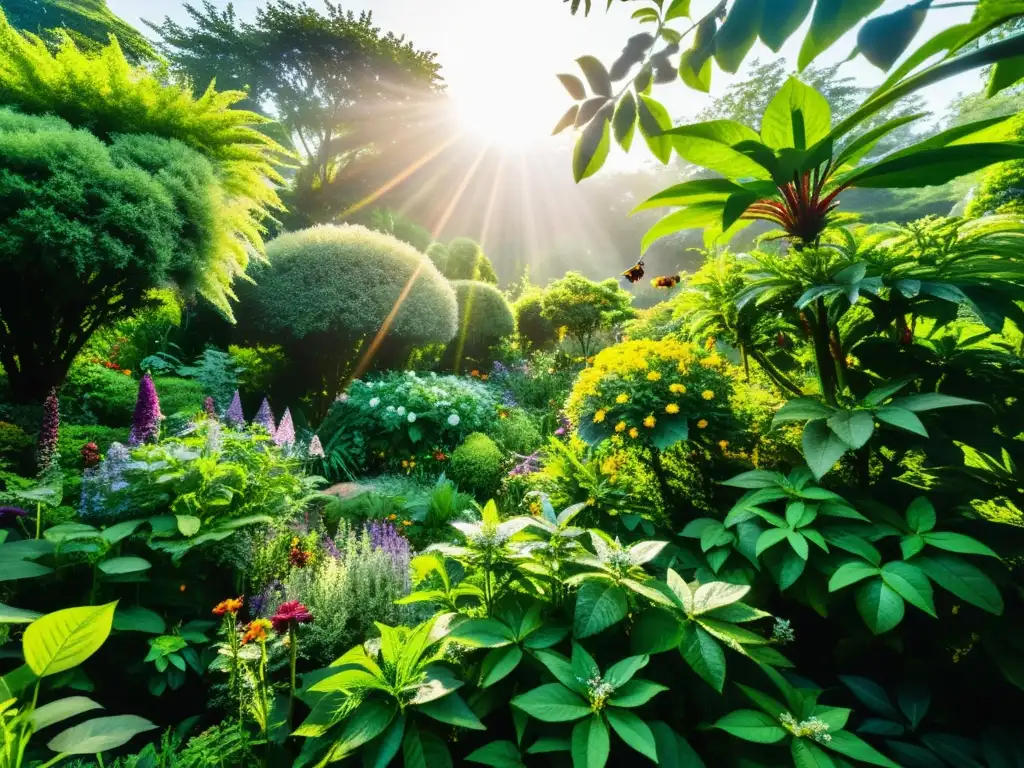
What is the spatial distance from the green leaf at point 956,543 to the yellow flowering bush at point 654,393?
79 cm

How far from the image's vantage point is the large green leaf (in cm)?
98

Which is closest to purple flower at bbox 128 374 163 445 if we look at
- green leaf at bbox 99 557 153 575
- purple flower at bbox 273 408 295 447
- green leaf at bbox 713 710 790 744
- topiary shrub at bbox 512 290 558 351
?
purple flower at bbox 273 408 295 447

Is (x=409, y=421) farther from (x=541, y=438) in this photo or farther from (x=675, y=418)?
(x=675, y=418)

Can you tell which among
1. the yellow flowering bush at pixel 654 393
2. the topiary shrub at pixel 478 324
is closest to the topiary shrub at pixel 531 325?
the topiary shrub at pixel 478 324

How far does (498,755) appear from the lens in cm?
101

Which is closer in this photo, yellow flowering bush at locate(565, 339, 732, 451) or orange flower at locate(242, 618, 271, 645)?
orange flower at locate(242, 618, 271, 645)

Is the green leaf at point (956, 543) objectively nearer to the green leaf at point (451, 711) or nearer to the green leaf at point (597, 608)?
the green leaf at point (597, 608)

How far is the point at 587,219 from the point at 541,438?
99.3ft

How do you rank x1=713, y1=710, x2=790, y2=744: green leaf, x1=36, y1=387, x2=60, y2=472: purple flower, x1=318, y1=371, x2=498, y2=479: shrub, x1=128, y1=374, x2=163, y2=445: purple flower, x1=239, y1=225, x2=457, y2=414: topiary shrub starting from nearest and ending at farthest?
x1=713, y1=710, x2=790, y2=744: green leaf → x1=36, y1=387, x2=60, y2=472: purple flower → x1=128, y1=374, x2=163, y2=445: purple flower → x1=318, y1=371, x2=498, y2=479: shrub → x1=239, y1=225, x2=457, y2=414: topiary shrub

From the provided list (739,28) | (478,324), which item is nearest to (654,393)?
(739,28)

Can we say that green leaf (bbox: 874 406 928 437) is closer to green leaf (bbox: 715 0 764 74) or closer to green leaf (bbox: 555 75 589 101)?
green leaf (bbox: 715 0 764 74)

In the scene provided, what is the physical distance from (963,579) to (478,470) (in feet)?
12.8

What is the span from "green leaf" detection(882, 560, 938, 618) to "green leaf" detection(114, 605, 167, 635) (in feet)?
7.28

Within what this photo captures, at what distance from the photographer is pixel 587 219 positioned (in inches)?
1299
